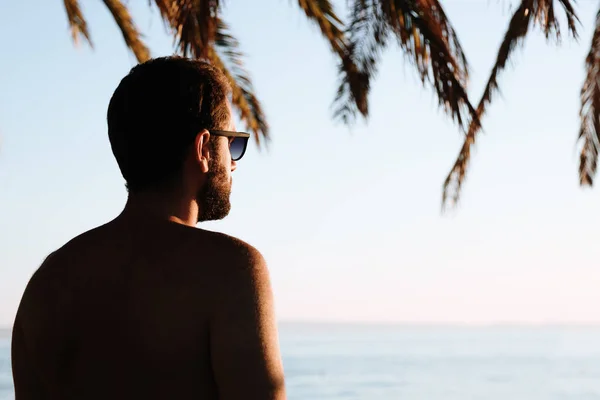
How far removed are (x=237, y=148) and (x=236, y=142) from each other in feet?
0.07

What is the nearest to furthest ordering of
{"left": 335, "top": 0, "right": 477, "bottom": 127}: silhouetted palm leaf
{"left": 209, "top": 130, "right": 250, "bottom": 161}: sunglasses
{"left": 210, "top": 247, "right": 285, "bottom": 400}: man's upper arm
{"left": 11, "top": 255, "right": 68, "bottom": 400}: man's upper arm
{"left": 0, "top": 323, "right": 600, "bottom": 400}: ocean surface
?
{"left": 210, "top": 247, "right": 285, "bottom": 400}: man's upper arm, {"left": 11, "top": 255, "right": 68, "bottom": 400}: man's upper arm, {"left": 209, "top": 130, "right": 250, "bottom": 161}: sunglasses, {"left": 335, "top": 0, "right": 477, "bottom": 127}: silhouetted palm leaf, {"left": 0, "top": 323, "right": 600, "bottom": 400}: ocean surface

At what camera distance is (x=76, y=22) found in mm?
9156

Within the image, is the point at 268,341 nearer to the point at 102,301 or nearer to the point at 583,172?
the point at 102,301

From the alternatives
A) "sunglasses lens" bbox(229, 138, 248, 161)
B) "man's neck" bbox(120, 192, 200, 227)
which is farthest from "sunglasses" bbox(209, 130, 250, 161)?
"man's neck" bbox(120, 192, 200, 227)

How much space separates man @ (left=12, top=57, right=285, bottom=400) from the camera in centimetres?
143

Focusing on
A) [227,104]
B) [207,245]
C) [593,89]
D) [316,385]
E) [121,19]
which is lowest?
[316,385]

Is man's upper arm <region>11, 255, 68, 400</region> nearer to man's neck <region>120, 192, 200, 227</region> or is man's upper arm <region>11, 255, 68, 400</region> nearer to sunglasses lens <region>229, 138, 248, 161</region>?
man's neck <region>120, 192, 200, 227</region>

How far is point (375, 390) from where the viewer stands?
114 feet

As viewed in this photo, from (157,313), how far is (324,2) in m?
6.90

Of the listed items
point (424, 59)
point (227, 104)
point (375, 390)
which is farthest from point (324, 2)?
point (375, 390)

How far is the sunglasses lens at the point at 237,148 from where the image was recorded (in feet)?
5.64

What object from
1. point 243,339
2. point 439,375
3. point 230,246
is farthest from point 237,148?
point 439,375

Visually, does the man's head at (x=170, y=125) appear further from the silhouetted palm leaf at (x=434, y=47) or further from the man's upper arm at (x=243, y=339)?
the silhouetted palm leaf at (x=434, y=47)

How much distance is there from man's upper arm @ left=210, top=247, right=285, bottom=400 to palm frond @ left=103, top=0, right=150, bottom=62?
7169mm
